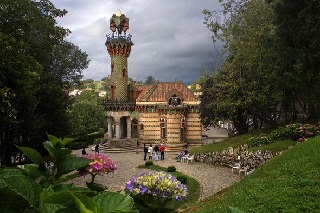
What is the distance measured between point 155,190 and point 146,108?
37.5m

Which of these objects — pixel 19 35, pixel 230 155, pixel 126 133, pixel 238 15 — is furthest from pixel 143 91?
pixel 19 35

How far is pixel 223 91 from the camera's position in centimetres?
2914

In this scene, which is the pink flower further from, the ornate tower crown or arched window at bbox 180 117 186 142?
the ornate tower crown

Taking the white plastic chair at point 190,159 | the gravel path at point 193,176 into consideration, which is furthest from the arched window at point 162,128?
the white plastic chair at point 190,159

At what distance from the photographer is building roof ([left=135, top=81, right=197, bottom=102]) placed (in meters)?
39.2

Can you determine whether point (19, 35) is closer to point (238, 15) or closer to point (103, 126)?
point (238, 15)

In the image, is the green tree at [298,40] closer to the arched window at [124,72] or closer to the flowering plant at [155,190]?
the flowering plant at [155,190]

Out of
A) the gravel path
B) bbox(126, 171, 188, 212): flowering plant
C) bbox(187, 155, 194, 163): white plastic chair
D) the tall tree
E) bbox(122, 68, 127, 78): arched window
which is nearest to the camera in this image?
bbox(126, 171, 188, 212): flowering plant

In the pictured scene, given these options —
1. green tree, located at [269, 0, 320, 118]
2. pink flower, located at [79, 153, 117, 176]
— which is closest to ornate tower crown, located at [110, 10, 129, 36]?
green tree, located at [269, 0, 320, 118]

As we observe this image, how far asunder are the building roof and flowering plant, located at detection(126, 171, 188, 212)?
116 ft

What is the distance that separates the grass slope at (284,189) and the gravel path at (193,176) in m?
5.71

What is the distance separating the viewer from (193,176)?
73.2ft

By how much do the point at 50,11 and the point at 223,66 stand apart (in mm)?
→ 16265

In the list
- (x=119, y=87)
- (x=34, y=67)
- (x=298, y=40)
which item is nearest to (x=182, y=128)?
(x=119, y=87)
